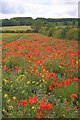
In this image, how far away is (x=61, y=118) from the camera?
17.9 ft

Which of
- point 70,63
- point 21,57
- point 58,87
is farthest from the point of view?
point 21,57

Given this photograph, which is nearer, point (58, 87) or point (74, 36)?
point (58, 87)

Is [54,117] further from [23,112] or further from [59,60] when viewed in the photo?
[59,60]

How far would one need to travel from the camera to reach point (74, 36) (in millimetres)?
37125

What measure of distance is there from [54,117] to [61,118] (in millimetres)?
125

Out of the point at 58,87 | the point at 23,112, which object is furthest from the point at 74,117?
the point at 58,87

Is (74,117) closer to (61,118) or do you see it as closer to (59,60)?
(61,118)

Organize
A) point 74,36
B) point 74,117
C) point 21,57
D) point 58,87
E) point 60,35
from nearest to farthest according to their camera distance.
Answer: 1. point 74,117
2. point 58,87
3. point 21,57
4. point 74,36
5. point 60,35

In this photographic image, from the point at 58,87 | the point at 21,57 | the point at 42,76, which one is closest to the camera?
the point at 58,87

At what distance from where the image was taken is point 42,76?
28.6 ft

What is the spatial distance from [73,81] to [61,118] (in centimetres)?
222

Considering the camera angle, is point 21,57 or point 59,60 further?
point 21,57

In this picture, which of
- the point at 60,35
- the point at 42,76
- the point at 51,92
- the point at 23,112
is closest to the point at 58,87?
the point at 51,92

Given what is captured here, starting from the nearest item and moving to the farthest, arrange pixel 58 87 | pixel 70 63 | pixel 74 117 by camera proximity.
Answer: pixel 74 117, pixel 58 87, pixel 70 63
